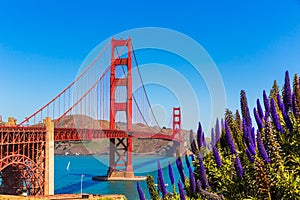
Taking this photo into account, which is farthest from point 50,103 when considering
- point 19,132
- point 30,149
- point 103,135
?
point 19,132

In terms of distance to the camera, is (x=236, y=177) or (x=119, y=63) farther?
(x=119, y=63)

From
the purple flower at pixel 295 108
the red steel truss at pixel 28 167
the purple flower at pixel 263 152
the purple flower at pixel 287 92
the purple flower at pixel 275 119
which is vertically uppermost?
the purple flower at pixel 287 92

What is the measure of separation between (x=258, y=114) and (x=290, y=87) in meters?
0.57

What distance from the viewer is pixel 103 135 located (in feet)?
131

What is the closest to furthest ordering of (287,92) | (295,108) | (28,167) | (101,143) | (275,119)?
(275,119) → (295,108) → (287,92) → (28,167) → (101,143)

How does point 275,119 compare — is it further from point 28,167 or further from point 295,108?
point 28,167

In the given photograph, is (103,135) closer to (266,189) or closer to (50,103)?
(50,103)

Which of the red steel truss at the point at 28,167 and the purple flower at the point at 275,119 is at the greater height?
the purple flower at the point at 275,119

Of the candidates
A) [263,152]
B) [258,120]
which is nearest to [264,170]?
[263,152]

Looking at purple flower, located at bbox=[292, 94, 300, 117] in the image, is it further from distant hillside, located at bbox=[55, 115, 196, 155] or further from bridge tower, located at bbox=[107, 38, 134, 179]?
bridge tower, located at bbox=[107, 38, 134, 179]

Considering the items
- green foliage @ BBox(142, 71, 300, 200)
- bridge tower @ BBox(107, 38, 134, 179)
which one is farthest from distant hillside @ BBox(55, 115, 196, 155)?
green foliage @ BBox(142, 71, 300, 200)

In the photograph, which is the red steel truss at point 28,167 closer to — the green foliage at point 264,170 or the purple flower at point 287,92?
the green foliage at point 264,170

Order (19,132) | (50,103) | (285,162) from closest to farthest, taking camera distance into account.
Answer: (285,162) → (19,132) → (50,103)

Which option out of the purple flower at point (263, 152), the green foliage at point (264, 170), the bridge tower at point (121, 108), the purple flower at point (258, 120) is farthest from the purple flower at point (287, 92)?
the bridge tower at point (121, 108)
